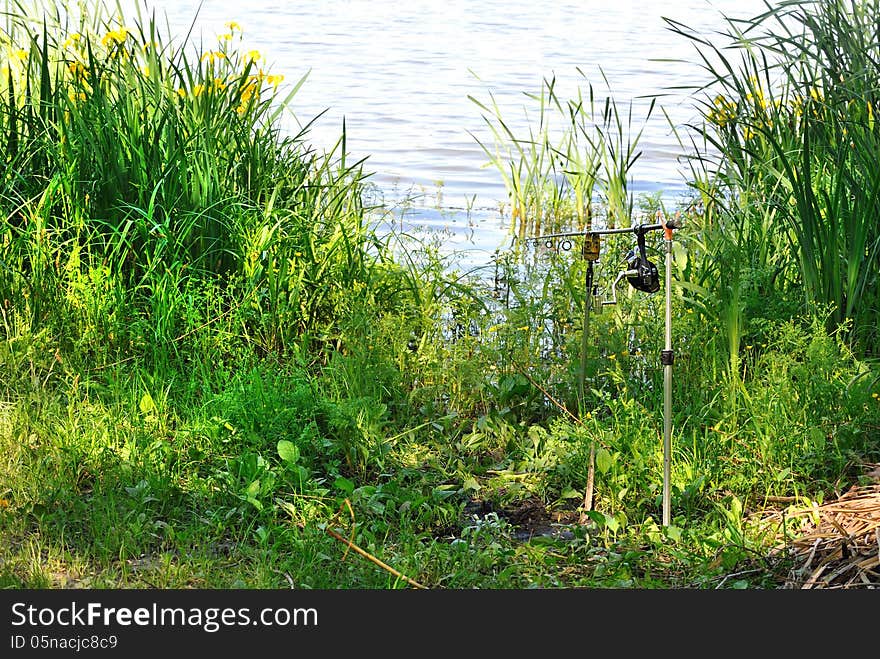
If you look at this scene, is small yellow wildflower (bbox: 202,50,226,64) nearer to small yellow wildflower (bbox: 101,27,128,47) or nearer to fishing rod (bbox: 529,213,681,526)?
small yellow wildflower (bbox: 101,27,128,47)

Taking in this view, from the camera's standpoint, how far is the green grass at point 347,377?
337 centimetres

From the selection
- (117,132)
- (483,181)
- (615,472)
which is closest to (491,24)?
(483,181)

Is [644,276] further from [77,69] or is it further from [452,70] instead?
[452,70]

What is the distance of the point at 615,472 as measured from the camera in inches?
146

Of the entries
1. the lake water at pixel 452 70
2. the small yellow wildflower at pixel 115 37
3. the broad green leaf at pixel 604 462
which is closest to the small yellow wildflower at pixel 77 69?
the small yellow wildflower at pixel 115 37

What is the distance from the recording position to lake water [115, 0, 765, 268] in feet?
28.7

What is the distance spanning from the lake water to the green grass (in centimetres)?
77

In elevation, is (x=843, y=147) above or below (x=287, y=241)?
above

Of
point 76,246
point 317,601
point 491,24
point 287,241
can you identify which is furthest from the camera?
point 491,24

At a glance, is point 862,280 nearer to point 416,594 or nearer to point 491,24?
point 416,594

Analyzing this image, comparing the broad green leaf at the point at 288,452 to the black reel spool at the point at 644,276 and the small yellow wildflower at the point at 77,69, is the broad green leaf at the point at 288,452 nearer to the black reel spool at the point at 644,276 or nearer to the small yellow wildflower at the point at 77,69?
the black reel spool at the point at 644,276

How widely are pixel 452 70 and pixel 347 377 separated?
9.94 m

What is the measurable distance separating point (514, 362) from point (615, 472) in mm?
895

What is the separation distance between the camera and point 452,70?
44.5 ft
